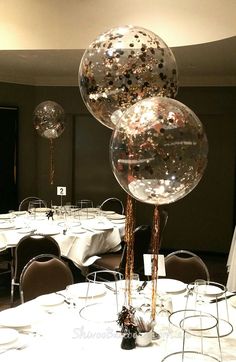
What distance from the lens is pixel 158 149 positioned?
1660 mm

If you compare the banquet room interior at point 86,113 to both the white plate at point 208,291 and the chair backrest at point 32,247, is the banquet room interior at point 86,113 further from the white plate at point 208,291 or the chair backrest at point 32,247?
the white plate at point 208,291

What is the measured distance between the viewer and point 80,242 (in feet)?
14.8

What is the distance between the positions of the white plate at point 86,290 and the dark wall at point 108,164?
4.52 meters

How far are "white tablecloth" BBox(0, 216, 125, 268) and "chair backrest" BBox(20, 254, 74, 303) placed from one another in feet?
3.73

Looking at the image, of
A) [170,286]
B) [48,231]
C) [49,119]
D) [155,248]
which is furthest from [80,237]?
[155,248]

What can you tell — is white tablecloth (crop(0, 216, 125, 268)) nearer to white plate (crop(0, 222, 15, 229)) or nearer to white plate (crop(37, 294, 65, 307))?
white plate (crop(0, 222, 15, 229))

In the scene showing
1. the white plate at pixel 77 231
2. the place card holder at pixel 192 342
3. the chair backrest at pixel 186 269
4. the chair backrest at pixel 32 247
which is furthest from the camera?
the white plate at pixel 77 231

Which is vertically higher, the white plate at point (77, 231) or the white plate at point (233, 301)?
the white plate at point (77, 231)

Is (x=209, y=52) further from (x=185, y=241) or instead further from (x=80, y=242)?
(x=185, y=241)

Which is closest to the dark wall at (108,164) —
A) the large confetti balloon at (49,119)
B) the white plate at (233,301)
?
the large confetti balloon at (49,119)

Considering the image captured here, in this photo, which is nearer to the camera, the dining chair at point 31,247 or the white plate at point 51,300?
the white plate at point 51,300

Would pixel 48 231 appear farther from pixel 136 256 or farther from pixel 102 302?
pixel 102 302

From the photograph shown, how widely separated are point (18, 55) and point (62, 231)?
2507mm

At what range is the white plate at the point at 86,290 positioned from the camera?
2.58 m
